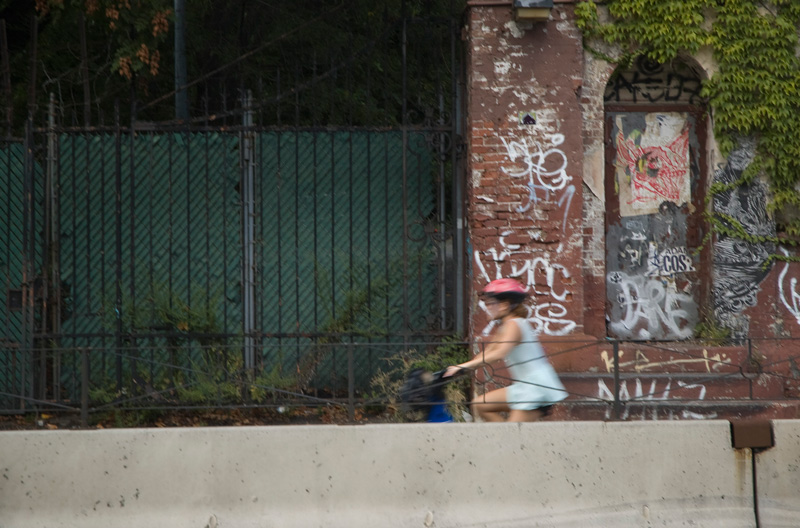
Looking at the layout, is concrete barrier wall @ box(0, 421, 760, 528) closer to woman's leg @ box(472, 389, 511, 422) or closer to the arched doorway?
woman's leg @ box(472, 389, 511, 422)

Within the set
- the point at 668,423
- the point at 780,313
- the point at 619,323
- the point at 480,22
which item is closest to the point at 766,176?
the point at 780,313

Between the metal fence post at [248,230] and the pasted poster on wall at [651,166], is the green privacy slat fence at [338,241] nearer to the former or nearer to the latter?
the metal fence post at [248,230]

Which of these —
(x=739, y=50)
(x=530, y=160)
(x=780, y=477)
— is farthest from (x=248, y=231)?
(x=780, y=477)

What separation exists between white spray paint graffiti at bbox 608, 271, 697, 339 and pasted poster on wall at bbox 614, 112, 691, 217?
77 cm

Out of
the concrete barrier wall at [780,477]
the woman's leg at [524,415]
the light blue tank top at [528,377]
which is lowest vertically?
the concrete barrier wall at [780,477]

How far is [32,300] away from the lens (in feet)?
26.6

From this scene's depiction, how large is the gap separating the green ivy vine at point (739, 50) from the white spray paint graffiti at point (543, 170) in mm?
1082

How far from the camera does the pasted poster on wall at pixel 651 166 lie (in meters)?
8.44

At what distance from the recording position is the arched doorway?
843 cm

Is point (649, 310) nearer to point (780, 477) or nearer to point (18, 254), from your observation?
point (780, 477)

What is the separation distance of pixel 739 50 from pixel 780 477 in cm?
424

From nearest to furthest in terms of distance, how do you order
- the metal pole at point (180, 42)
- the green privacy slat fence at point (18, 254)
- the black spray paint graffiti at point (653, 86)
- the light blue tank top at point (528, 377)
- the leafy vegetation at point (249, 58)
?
1. the light blue tank top at point (528, 377)
2. the green privacy slat fence at point (18, 254)
3. the black spray paint graffiti at point (653, 86)
4. the metal pole at point (180, 42)
5. the leafy vegetation at point (249, 58)

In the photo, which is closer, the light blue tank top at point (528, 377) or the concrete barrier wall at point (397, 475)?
the concrete barrier wall at point (397, 475)

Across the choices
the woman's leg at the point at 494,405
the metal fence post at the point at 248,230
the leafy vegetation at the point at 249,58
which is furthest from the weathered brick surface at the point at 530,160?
the leafy vegetation at the point at 249,58
